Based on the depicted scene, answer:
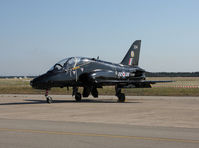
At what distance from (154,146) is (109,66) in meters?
20.6

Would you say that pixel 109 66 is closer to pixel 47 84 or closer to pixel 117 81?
pixel 117 81

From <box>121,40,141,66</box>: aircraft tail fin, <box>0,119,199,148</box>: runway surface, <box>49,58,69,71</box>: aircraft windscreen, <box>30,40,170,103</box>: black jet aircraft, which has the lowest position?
<box>0,119,199,148</box>: runway surface

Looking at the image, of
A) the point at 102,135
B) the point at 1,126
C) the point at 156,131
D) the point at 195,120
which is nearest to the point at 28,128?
the point at 1,126

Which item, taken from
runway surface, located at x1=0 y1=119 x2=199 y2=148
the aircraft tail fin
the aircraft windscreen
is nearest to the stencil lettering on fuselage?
the aircraft tail fin

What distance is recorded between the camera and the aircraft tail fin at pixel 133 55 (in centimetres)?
3247

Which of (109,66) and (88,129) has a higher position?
(109,66)

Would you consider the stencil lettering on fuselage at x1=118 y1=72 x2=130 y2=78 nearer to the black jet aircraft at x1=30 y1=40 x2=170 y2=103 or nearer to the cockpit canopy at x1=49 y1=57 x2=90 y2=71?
the black jet aircraft at x1=30 y1=40 x2=170 y2=103

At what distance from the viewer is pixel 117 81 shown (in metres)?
27.2

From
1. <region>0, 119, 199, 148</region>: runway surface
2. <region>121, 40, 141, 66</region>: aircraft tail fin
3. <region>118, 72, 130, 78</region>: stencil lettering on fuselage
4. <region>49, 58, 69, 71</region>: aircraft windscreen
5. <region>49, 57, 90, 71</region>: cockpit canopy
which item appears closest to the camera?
<region>0, 119, 199, 148</region>: runway surface

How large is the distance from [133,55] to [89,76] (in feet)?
22.9

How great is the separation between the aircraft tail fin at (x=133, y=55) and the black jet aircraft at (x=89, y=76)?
42.1 inches

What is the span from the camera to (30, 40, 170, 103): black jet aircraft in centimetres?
2505

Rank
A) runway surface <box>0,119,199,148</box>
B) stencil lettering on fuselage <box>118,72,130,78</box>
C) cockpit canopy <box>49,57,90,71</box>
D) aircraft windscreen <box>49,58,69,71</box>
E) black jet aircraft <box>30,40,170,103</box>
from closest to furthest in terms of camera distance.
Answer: runway surface <box>0,119,199,148</box>, black jet aircraft <box>30,40,170,103</box>, aircraft windscreen <box>49,58,69,71</box>, cockpit canopy <box>49,57,90,71</box>, stencil lettering on fuselage <box>118,72,130,78</box>

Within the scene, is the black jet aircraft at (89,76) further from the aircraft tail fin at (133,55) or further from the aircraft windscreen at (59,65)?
the aircraft tail fin at (133,55)
